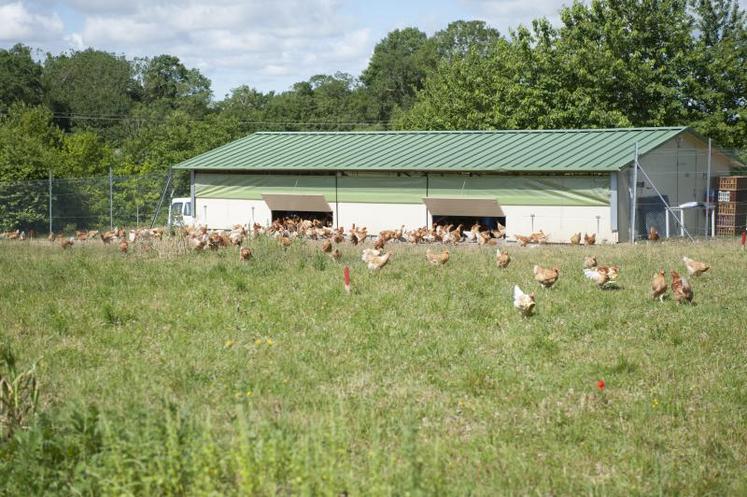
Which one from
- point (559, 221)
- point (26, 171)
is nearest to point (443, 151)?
point (559, 221)

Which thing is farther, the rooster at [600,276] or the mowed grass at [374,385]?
the rooster at [600,276]

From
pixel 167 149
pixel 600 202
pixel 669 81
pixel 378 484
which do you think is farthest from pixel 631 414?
pixel 167 149

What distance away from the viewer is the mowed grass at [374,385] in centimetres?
632

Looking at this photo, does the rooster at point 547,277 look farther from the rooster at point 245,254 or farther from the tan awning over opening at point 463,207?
the tan awning over opening at point 463,207

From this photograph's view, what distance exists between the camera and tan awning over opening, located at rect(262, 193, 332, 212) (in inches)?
1283

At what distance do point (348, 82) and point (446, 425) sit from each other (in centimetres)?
9913

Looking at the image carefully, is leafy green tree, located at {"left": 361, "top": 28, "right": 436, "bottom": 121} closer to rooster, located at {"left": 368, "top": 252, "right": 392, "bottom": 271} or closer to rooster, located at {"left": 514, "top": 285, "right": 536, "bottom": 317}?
rooster, located at {"left": 368, "top": 252, "right": 392, "bottom": 271}

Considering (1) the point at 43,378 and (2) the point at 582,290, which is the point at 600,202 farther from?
(1) the point at 43,378

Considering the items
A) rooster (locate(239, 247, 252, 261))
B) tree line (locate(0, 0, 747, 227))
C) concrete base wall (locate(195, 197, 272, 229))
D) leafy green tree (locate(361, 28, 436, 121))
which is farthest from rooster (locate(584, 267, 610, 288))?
leafy green tree (locate(361, 28, 436, 121))

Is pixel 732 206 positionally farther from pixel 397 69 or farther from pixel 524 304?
pixel 397 69

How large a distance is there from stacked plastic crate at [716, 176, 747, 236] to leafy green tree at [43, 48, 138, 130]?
199ft

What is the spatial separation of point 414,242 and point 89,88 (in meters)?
72.1

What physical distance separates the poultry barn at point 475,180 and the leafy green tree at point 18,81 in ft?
142

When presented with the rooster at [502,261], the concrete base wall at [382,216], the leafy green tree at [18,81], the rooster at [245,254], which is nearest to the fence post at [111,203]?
the concrete base wall at [382,216]
